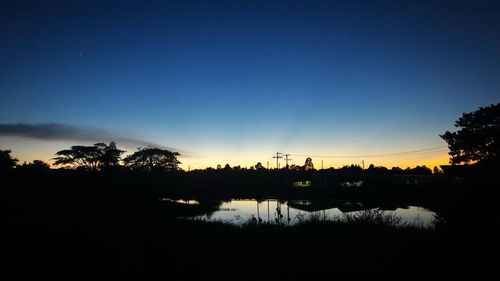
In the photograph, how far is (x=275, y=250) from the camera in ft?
33.3

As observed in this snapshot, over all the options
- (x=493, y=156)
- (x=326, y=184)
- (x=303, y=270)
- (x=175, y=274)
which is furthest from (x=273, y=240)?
(x=326, y=184)

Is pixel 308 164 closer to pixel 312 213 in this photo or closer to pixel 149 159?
pixel 149 159

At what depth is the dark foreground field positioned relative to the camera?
26.2ft

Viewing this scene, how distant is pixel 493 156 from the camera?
42.2 meters

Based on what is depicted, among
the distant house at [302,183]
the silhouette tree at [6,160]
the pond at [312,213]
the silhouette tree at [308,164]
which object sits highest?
the silhouette tree at [308,164]

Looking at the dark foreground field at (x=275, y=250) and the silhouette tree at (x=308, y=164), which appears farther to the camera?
the silhouette tree at (x=308, y=164)

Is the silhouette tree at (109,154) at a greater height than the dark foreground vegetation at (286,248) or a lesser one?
greater

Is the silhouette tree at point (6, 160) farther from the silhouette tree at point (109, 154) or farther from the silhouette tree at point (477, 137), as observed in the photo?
the silhouette tree at point (477, 137)

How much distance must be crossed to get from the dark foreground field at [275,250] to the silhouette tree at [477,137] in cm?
3853

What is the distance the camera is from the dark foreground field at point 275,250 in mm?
8000

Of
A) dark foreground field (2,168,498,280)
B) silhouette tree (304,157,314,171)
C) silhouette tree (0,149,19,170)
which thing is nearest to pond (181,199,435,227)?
dark foreground field (2,168,498,280)

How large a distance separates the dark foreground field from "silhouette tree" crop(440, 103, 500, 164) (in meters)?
38.5

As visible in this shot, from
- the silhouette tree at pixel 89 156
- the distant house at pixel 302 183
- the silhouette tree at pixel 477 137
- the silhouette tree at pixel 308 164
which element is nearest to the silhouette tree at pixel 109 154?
the silhouette tree at pixel 89 156

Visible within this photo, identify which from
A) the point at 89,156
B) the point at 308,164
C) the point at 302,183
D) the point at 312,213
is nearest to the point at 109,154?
the point at 89,156
